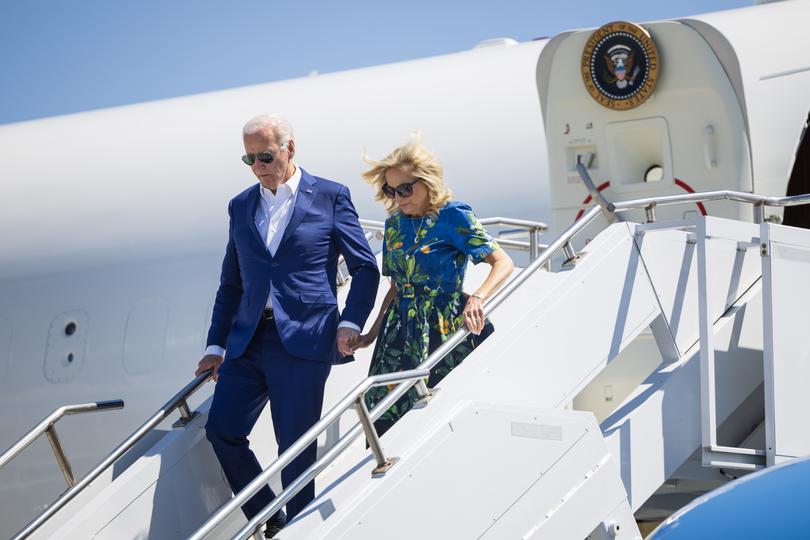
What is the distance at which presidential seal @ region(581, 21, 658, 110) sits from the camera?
6.70 meters

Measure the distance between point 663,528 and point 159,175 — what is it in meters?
6.17

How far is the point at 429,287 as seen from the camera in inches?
158

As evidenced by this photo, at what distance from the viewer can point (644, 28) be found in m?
6.71

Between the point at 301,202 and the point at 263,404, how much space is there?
85 cm

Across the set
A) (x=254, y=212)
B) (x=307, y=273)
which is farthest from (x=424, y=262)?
(x=254, y=212)

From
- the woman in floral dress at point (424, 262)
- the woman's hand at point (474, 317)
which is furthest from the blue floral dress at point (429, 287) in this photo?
the woman's hand at point (474, 317)

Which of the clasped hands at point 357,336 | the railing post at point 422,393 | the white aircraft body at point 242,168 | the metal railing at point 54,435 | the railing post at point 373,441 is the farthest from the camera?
the white aircraft body at point 242,168

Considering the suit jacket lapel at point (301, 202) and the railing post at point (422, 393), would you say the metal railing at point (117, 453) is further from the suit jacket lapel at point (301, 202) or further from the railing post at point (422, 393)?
the railing post at point (422, 393)

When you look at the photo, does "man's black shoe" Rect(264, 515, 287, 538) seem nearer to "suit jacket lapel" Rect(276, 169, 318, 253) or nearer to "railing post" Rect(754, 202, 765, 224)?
"suit jacket lapel" Rect(276, 169, 318, 253)

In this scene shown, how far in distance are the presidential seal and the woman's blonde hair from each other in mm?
3109

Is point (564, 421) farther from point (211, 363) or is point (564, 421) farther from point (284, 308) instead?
point (211, 363)

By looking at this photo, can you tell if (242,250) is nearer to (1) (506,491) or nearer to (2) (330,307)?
(2) (330,307)

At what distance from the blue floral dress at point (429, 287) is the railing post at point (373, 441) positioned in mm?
598

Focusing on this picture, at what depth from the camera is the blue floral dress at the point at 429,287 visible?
399cm
